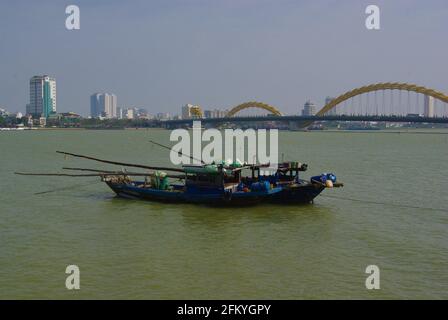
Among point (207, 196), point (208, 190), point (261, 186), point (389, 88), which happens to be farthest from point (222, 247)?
point (389, 88)

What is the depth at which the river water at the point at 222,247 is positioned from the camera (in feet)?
39.8

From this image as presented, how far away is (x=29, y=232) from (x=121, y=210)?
449cm

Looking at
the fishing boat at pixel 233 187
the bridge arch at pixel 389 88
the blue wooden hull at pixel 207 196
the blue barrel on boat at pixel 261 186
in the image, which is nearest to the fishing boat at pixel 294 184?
the fishing boat at pixel 233 187

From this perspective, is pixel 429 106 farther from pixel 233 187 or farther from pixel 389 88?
pixel 233 187

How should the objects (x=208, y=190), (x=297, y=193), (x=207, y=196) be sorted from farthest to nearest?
(x=297, y=193) < (x=208, y=190) < (x=207, y=196)

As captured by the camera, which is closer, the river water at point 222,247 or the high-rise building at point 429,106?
the river water at point 222,247

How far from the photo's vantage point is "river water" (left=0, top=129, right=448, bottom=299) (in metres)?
12.1

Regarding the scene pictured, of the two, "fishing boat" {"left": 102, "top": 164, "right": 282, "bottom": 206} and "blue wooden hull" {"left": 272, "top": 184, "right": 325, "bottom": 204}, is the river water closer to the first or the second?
"fishing boat" {"left": 102, "top": 164, "right": 282, "bottom": 206}

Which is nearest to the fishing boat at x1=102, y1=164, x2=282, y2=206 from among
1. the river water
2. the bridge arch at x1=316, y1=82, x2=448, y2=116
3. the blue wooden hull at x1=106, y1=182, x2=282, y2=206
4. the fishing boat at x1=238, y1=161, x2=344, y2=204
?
the blue wooden hull at x1=106, y1=182, x2=282, y2=206

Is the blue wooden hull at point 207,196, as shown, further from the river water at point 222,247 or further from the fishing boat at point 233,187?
the river water at point 222,247

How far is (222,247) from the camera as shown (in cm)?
1549

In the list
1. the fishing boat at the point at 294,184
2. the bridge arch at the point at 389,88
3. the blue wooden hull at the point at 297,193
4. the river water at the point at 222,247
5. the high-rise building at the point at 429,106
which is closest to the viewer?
the river water at the point at 222,247
